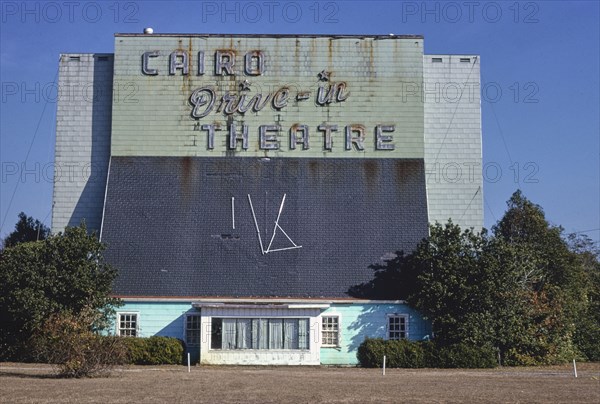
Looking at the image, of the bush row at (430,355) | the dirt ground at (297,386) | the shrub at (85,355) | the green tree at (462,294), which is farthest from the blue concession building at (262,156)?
the shrub at (85,355)

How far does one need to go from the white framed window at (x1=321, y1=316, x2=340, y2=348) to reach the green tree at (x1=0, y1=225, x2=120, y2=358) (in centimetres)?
961

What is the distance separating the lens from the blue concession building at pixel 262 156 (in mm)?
44250

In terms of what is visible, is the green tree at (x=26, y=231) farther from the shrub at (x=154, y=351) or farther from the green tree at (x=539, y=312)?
the green tree at (x=539, y=312)

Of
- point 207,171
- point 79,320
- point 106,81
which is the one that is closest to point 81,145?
point 106,81

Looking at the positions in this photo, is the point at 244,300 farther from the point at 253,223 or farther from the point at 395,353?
the point at 395,353

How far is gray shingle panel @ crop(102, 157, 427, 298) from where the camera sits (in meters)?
43.3

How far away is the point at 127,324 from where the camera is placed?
41938 mm

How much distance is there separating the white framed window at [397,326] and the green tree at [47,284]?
12.6 metres

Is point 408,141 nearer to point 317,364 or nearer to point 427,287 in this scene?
point 427,287

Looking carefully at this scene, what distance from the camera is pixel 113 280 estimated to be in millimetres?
41438

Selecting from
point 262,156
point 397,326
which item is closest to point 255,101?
point 262,156

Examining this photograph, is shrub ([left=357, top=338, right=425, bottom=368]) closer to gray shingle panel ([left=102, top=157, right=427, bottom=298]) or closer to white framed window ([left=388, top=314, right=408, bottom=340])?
white framed window ([left=388, top=314, right=408, bottom=340])

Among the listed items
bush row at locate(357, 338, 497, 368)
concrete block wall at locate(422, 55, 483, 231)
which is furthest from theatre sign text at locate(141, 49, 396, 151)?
bush row at locate(357, 338, 497, 368)

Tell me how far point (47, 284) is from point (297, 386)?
15365 mm
